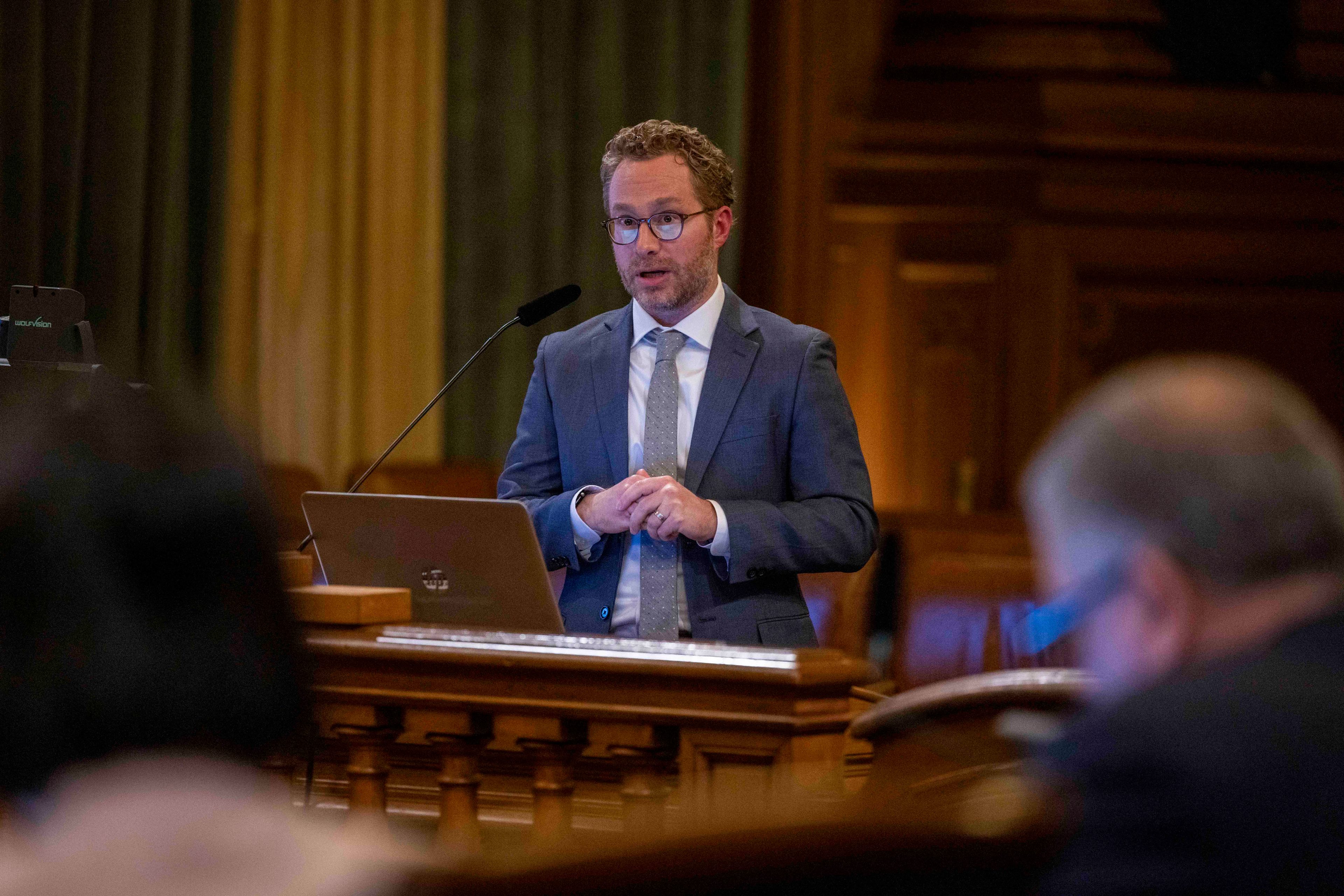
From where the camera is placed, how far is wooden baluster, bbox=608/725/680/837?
170 cm

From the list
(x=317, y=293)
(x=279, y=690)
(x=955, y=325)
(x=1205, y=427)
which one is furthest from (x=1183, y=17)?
(x=279, y=690)

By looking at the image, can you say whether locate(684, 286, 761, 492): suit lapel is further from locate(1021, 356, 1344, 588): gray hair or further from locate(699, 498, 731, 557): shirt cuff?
locate(1021, 356, 1344, 588): gray hair

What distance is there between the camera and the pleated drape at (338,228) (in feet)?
16.7

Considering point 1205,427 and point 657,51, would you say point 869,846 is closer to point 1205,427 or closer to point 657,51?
point 1205,427

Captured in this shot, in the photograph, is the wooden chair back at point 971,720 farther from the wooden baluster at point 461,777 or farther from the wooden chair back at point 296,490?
the wooden chair back at point 296,490

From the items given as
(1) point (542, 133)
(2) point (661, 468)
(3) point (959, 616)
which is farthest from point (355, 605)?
(1) point (542, 133)

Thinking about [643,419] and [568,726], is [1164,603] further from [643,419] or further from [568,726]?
[643,419]

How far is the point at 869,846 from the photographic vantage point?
68 centimetres

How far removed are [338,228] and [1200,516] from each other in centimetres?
465

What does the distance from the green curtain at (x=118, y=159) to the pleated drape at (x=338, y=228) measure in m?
0.18

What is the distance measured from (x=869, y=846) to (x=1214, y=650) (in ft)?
0.96

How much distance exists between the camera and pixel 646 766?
1729 millimetres

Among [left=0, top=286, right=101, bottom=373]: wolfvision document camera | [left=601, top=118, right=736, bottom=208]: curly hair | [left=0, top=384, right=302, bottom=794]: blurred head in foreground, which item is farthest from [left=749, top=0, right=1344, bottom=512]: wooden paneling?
[left=0, top=384, right=302, bottom=794]: blurred head in foreground

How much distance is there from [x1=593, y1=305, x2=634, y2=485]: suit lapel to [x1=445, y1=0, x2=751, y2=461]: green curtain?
7.42 ft
